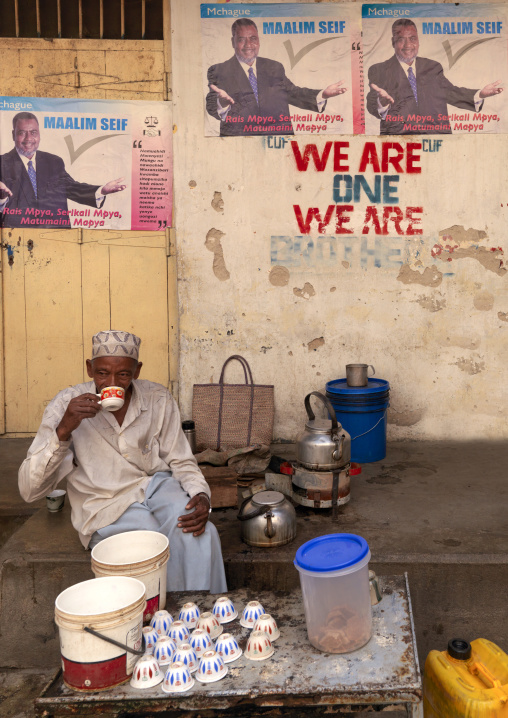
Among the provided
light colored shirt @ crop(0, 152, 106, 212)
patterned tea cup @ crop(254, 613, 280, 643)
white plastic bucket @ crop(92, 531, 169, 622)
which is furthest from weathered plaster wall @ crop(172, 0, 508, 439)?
patterned tea cup @ crop(254, 613, 280, 643)

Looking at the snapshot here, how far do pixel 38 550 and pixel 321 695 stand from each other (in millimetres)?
1904

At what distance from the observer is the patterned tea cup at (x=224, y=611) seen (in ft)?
6.75

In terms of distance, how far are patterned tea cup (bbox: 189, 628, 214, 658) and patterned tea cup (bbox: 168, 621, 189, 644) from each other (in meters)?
0.04

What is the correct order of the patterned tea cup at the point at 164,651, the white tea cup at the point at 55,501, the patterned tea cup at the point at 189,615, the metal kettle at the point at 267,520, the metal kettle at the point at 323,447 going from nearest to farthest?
the patterned tea cup at the point at 164,651, the patterned tea cup at the point at 189,615, the metal kettle at the point at 267,520, the metal kettle at the point at 323,447, the white tea cup at the point at 55,501

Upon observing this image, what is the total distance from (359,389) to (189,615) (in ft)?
8.47

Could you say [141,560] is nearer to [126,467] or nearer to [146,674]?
[146,674]

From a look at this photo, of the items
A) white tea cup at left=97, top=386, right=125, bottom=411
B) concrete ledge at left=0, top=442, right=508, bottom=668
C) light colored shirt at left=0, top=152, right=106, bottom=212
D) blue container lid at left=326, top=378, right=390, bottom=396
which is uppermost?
light colored shirt at left=0, top=152, right=106, bottom=212

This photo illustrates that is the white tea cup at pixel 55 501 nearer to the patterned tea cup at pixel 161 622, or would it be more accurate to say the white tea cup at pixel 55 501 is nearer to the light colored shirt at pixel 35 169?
the patterned tea cup at pixel 161 622

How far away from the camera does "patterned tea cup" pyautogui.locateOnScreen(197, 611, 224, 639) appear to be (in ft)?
6.48

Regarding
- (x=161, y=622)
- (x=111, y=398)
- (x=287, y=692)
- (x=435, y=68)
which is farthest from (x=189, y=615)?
(x=435, y=68)

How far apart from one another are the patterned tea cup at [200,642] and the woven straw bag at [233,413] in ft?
9.35

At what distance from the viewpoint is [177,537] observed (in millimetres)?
2691

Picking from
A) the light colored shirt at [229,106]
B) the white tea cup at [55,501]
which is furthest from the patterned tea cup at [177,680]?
the light colored shirt at [229,106]

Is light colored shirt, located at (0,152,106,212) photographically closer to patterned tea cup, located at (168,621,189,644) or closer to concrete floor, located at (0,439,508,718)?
concrete floor, located at (0,439,508,718)
